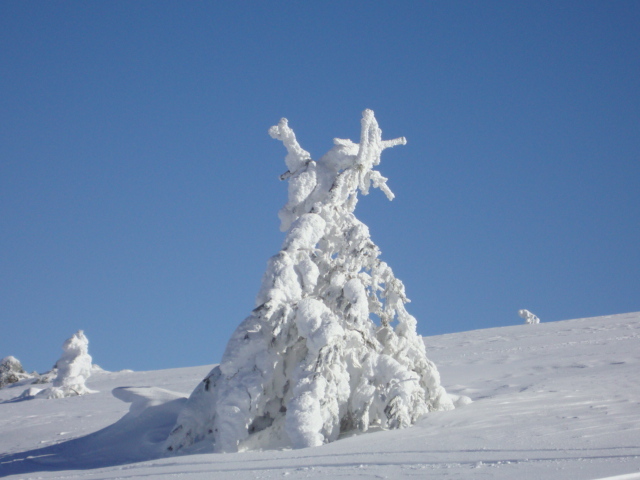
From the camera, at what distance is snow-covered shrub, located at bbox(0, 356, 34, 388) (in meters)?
32.9

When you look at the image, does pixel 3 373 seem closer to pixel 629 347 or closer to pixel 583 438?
pixel 629 347

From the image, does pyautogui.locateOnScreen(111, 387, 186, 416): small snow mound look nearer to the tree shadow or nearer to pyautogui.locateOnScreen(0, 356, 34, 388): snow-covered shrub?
the tree shadow

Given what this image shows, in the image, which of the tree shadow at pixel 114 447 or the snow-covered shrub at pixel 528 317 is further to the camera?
the snow-covered shrub at pixel 528 317

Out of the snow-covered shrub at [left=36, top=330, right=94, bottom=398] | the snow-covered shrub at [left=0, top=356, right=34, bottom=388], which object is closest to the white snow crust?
the snow-covered shrub at [left=36, top=330, right=94, bottom=398]

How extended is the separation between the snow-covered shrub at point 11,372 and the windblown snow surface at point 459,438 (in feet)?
62.7

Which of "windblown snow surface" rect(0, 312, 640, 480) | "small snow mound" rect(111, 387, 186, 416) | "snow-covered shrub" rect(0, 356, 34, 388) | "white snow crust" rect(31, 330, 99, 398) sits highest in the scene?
"snow-covered shrub" rect(0, 356, 34, 388)

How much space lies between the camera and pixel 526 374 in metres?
12.4

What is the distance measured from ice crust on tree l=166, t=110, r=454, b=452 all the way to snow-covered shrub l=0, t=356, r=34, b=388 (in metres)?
28.3

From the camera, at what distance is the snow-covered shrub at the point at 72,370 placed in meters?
21.8

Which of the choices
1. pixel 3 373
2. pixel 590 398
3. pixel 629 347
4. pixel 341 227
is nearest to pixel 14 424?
pixel 341 227

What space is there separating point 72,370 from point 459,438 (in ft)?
61.8

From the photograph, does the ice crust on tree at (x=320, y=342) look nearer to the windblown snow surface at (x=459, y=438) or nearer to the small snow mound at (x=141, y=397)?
the windblown snow surface at (x=459, y=438)

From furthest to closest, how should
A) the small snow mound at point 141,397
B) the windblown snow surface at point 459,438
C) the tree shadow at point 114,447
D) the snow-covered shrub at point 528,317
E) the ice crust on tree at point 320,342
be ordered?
the snow-covered shrub at point 528,317, the small snow mound at point 141,397, the tree shadow at point 114,447, the ice crust on tree at point 320,342, the windblown snow surface at point 459,438

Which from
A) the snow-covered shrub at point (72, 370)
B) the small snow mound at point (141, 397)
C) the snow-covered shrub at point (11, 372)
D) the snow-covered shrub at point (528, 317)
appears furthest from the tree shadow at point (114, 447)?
the snow-covered shrub at point (11, 372)
